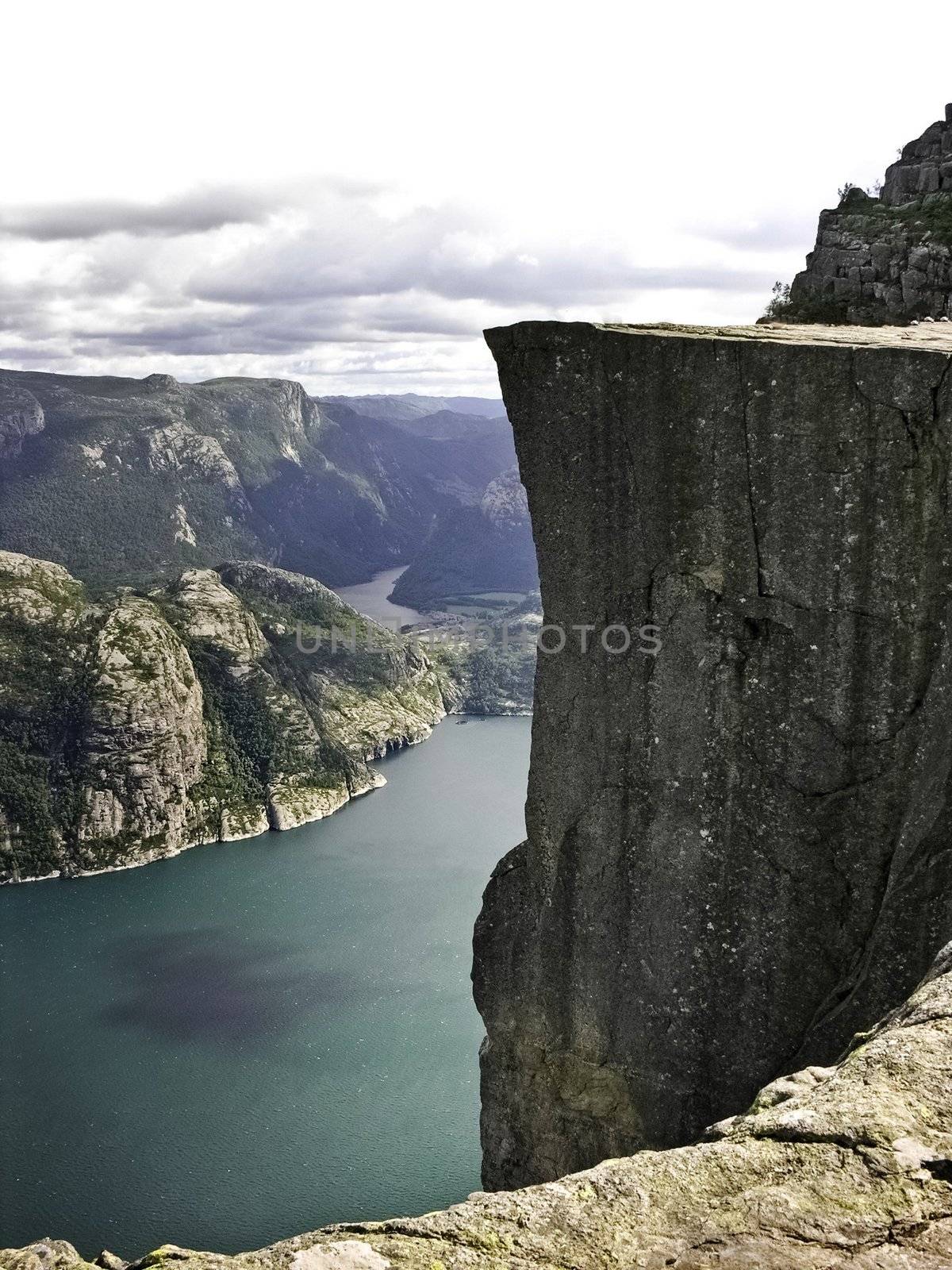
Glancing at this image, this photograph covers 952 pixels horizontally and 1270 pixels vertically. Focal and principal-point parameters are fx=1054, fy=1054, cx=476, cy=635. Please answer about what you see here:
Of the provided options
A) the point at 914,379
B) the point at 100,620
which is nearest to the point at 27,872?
the point at 100,620

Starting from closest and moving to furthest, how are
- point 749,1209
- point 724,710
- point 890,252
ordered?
point 749,1209 < point 724,710 < point 890,252

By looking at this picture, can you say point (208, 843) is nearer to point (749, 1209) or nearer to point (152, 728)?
point (152, 728)

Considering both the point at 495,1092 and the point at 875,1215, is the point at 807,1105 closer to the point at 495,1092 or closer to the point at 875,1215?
the point at 875,1215

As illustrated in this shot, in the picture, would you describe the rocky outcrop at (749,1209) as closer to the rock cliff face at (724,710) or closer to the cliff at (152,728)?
the rock cliff face at (724,710)

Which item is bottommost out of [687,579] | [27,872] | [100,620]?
[27,872]

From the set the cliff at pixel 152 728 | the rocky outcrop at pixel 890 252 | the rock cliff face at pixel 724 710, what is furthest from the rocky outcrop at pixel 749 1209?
the cliff at pixel 152 728

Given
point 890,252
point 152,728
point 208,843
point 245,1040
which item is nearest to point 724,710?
point 890,252
